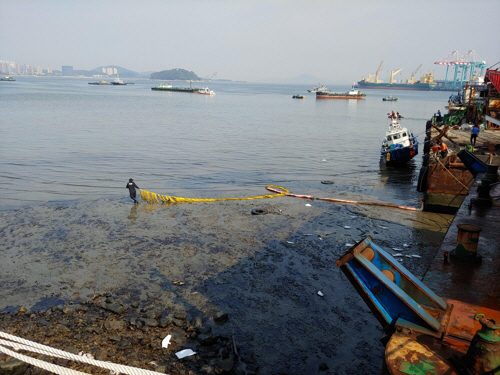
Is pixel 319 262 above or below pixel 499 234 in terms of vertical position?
below

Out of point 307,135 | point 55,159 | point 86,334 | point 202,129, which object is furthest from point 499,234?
point 202,129

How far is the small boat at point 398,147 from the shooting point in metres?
27.9

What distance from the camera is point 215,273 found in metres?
11.3

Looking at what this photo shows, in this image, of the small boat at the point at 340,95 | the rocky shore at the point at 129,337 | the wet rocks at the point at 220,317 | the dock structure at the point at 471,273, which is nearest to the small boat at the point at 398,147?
the dock structure at the point at 471,273

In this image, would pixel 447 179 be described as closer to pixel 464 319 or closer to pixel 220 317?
pixel 220 317

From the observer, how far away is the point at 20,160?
27812mm

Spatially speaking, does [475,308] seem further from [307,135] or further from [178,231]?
[307,135]

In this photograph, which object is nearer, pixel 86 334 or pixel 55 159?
pixel 86 334

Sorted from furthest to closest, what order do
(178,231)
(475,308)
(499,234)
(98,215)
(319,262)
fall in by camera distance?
(98,215)
(178,231)
(319,262)
(499,234)
(475,308)

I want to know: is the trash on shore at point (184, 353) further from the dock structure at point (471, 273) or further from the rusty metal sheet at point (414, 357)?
the dock structure at point (471, 273)

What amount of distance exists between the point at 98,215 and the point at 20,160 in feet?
51.3

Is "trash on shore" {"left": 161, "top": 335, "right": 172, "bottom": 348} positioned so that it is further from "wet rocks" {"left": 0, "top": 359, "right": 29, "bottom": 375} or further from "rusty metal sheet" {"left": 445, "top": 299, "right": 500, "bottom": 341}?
"rusty metal sheet" {"left": 445, "top": 299, "right": 500, "bottom": 341}

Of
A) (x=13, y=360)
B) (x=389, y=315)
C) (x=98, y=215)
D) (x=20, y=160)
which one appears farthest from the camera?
(x=20, y=160)

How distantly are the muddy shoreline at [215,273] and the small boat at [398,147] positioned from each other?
11632mm
